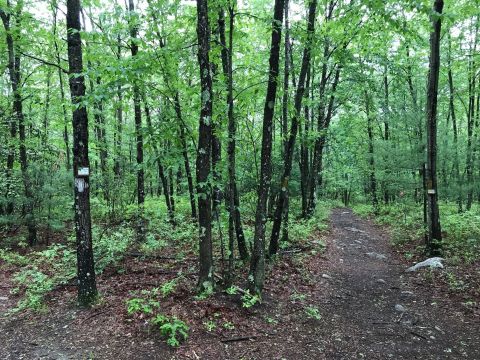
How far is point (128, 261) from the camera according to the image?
878 cm

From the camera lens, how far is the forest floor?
4.83m

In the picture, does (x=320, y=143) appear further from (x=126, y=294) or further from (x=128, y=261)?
(x=126, y=294)

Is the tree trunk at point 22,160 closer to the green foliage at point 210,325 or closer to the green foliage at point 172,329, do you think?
the green foliage at point 172,329

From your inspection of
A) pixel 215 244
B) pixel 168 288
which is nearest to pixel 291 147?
pixel 215 244

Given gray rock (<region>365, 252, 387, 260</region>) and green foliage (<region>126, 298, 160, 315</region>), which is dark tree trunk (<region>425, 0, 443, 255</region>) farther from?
green foliage (<region>126, 298, 160, 315</region>)

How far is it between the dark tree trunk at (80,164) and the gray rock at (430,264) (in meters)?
7.50

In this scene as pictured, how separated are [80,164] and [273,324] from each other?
14.0 feet

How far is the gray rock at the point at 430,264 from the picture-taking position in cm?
827

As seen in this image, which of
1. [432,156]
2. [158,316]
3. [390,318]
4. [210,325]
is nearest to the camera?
[158,316]

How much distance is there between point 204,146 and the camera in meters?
5.82

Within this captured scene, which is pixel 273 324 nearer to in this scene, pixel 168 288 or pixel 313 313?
pixel 313 313

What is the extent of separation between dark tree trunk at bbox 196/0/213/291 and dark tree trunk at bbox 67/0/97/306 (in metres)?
1.98

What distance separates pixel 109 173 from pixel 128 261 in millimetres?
3493

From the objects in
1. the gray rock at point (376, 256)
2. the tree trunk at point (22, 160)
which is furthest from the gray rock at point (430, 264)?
the tree trunk at point (22, 160)
